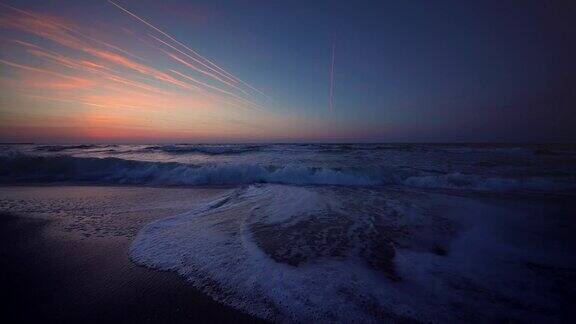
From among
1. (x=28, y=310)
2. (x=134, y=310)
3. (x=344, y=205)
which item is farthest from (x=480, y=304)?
(x=28, y=310)

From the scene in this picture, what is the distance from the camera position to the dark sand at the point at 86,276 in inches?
94.7

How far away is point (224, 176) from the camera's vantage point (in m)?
11.5

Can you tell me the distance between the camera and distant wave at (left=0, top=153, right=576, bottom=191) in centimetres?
961

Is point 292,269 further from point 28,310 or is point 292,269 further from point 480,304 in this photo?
point 28,310

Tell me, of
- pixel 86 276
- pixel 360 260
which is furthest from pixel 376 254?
pixel 86 276

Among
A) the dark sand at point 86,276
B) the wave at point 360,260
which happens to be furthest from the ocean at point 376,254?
the dark sand at point 86,276

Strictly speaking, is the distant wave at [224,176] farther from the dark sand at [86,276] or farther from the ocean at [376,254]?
the dark sand at [86,276]

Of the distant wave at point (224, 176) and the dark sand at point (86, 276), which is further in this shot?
the distant wave at point (224, 176)

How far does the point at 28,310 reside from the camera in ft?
8.11

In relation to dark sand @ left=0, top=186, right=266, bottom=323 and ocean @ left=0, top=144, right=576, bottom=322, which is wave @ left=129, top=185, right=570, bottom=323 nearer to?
ocean @ left=0, top=144, right=576, bottom=322

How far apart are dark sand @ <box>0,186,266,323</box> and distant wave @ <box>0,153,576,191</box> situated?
5.07 m

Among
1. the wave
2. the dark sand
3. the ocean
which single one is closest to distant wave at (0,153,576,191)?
the ocean

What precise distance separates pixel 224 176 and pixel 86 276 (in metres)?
8.43

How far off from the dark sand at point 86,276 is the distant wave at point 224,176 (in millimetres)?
5068
